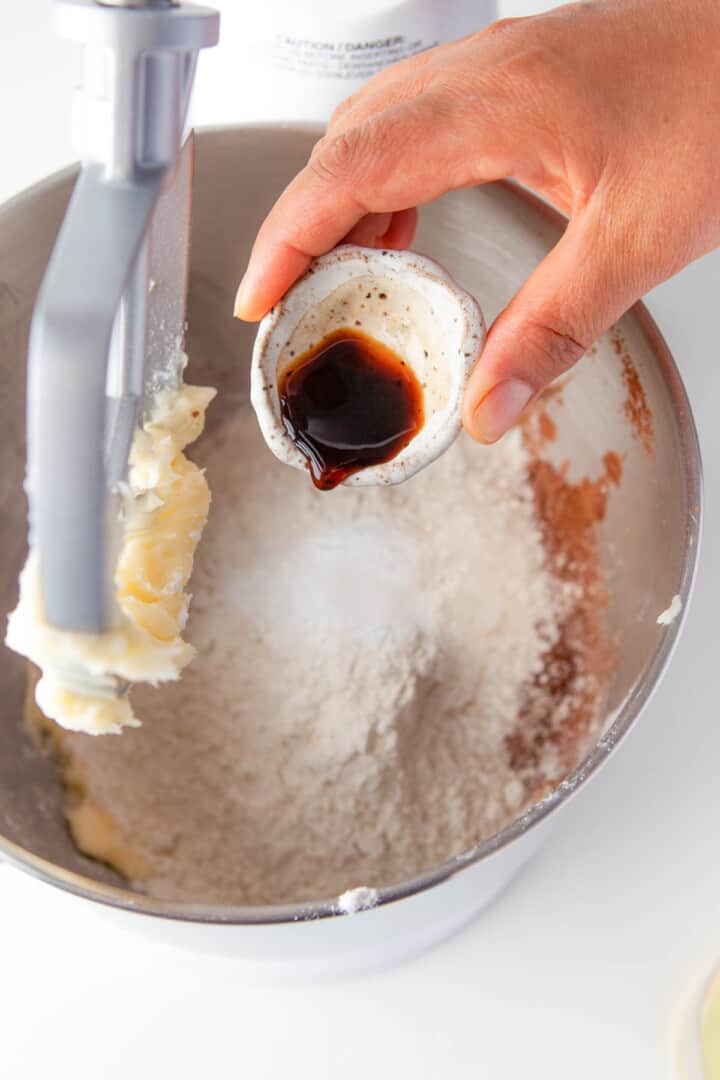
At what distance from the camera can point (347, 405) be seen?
67 centimetres

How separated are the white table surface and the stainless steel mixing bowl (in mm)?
48

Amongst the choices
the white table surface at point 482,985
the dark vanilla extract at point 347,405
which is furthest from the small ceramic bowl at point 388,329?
the white table surface at point 482,985

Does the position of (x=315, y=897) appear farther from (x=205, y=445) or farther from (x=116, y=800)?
(x=205, y=445)

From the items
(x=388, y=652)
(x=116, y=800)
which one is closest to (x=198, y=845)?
(x=116, y=800)

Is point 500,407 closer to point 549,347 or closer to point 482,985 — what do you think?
point 549,347

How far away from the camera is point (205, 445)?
90cm

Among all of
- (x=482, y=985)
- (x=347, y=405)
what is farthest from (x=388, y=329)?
(x=482, y=985)

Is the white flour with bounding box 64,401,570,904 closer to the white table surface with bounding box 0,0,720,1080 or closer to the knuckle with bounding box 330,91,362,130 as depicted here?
the white table surface with bounding box 0,0,720,1080

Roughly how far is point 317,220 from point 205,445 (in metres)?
0.33

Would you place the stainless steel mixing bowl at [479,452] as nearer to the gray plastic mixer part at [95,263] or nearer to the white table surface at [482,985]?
the white table surface at [482,985]

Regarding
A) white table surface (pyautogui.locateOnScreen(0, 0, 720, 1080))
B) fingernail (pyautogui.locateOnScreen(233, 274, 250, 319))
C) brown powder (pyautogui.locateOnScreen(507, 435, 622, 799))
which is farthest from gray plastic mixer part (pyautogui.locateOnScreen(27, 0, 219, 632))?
brown powder (pyautogui.locateOnScreen(507, 435, 622, 799))

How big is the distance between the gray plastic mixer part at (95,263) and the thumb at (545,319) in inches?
8.4

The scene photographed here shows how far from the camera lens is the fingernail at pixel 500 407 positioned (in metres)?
0.58

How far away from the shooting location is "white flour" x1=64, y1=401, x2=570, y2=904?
0.75 metres
